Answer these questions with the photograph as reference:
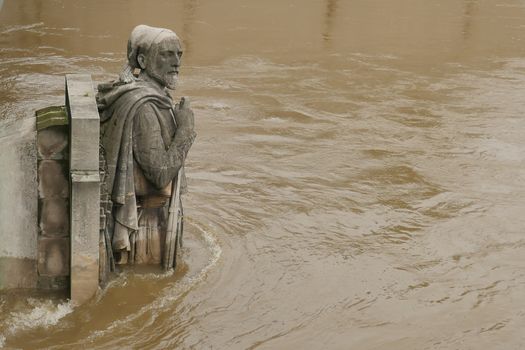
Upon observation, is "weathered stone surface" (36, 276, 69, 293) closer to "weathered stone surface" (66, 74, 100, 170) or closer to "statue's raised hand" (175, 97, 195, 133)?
"weathered stone surface" (66, 74, 100, 170)

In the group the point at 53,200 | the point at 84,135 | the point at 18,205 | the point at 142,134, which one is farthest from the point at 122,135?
the point at 18,205

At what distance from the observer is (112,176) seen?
695cm

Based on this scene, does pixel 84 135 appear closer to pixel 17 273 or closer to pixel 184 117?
pixel 184 117

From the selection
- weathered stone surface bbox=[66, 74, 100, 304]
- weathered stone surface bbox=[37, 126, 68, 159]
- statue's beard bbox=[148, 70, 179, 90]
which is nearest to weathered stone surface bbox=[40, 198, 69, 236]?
weathered stone surface bbox=[66, 74, 100, 304]

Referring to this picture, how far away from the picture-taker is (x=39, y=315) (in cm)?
684

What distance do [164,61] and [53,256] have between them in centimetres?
183

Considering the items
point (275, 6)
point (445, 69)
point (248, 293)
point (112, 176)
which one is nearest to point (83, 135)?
point (112, 176)

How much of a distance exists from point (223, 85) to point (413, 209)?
5532 mm

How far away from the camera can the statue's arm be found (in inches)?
274

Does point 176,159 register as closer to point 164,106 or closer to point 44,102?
point 164,106

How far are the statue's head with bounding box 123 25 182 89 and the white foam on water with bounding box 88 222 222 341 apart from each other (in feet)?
5.58

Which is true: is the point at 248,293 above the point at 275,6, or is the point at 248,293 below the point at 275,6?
below

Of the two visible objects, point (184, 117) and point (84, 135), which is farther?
point (184, 117)

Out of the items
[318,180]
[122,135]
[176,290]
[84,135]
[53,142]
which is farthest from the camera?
[318,180]
